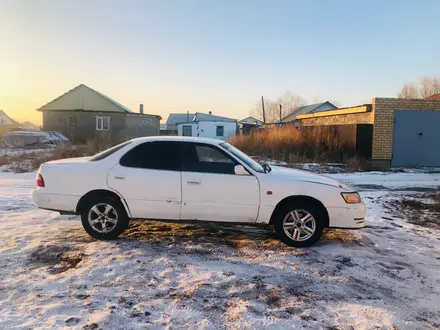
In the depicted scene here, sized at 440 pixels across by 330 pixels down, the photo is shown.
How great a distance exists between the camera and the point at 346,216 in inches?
185

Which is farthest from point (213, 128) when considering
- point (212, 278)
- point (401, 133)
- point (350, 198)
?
point (212, 278)

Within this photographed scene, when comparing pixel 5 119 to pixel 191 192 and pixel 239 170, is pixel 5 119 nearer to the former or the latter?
pixel 191 192

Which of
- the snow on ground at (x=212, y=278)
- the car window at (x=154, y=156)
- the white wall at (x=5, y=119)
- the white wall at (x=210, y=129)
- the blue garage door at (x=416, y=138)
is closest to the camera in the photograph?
the snow on ground at (x=212, y=278)

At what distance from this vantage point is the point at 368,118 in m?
15.4

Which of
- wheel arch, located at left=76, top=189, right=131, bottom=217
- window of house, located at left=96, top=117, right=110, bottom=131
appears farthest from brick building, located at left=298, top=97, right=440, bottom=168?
window of house, located at left=96, top=117, right=110, bottom=131

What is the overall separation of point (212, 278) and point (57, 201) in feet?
8.82

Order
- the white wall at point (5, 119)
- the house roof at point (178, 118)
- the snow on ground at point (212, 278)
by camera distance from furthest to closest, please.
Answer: the white wall at point (5, 119) < the house roof at point (178, 118) < the snow on ground at point (212, 278)

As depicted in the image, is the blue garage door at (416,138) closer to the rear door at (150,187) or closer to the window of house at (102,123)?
the rear door at (150,187)

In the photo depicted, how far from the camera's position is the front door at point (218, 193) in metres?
4.73

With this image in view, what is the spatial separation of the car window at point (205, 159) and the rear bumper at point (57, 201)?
5.59ft

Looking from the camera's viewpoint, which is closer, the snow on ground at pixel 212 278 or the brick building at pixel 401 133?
the snow on ground at pixel 212 278

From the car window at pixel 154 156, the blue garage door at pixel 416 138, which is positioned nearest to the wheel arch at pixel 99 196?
the car window at pixel 154 156

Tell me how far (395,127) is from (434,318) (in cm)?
1345

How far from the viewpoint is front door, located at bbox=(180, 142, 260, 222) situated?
473cm
